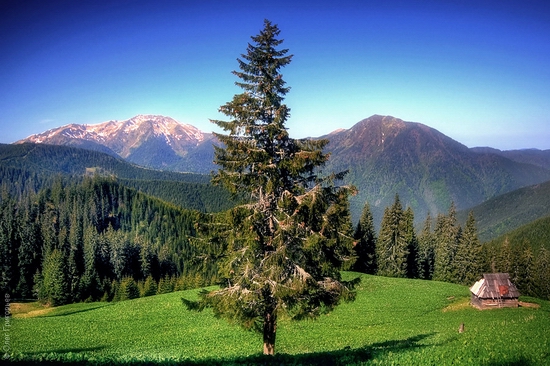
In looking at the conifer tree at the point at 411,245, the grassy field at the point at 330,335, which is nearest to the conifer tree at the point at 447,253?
the conifer tree at the point at 411,245

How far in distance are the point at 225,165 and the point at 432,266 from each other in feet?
242

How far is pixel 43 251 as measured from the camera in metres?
87.4

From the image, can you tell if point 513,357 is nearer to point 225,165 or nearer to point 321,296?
point 321,296

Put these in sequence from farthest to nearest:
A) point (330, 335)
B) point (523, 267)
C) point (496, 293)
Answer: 1. point (523, 267)
2. point (496, 293)
3. point (330, 335)

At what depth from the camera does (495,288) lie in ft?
118

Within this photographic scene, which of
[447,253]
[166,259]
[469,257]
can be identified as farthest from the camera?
[166,259]

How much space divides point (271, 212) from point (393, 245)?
58.9 meters

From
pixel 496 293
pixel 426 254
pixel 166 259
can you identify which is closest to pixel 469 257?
pixel 426 254

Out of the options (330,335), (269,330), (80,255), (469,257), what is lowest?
(80,255)

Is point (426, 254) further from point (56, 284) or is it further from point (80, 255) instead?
point (80, 255)

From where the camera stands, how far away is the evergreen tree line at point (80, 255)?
7088 cm

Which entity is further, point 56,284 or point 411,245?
point 411,245

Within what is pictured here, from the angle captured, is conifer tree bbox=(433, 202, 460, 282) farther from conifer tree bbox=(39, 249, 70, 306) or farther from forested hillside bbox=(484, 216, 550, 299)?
conifer tree bbox=(39, 249, 70, 306)

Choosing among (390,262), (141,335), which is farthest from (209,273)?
(141,335)
